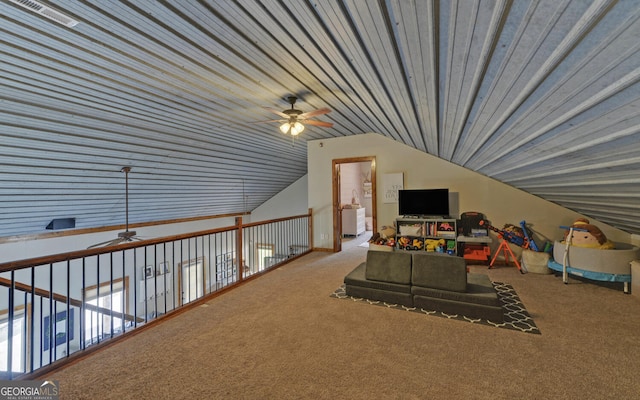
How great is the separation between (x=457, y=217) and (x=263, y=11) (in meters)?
4.74

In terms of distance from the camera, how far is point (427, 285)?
Answer: 9.61 ft

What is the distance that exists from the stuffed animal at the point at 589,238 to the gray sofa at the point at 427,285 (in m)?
1.70

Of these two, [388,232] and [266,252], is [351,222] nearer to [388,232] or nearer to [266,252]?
[388,232]

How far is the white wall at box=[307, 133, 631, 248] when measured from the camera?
4.45m

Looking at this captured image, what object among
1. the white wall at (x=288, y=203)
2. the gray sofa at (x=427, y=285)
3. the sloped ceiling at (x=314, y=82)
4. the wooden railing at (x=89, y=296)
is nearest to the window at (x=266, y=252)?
the white wall at (x=288, y=203)

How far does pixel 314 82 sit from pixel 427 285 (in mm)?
2571

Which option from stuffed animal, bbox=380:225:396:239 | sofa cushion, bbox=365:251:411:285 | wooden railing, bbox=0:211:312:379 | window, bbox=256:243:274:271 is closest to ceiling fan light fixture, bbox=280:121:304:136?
wooden railing, bbox=0:211:312:379

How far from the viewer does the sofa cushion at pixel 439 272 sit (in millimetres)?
2818

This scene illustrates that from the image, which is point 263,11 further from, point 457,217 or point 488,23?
point 457,217

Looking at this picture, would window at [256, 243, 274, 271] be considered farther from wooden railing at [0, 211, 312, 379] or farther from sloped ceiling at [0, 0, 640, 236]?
sloped ceiling at [0, 0, 640, 236]

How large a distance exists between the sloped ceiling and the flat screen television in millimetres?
1150

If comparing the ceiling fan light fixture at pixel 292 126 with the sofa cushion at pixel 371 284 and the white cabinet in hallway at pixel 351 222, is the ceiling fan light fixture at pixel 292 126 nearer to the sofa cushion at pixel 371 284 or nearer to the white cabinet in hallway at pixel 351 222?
the sofa cushion at pixel 371 284

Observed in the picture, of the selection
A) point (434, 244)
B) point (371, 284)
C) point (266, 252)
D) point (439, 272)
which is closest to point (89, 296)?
point (266, 252)

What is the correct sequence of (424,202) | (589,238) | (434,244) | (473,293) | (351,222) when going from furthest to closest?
(351,222) → (424,202) → (434,244) → (589,238) → (473,293)
